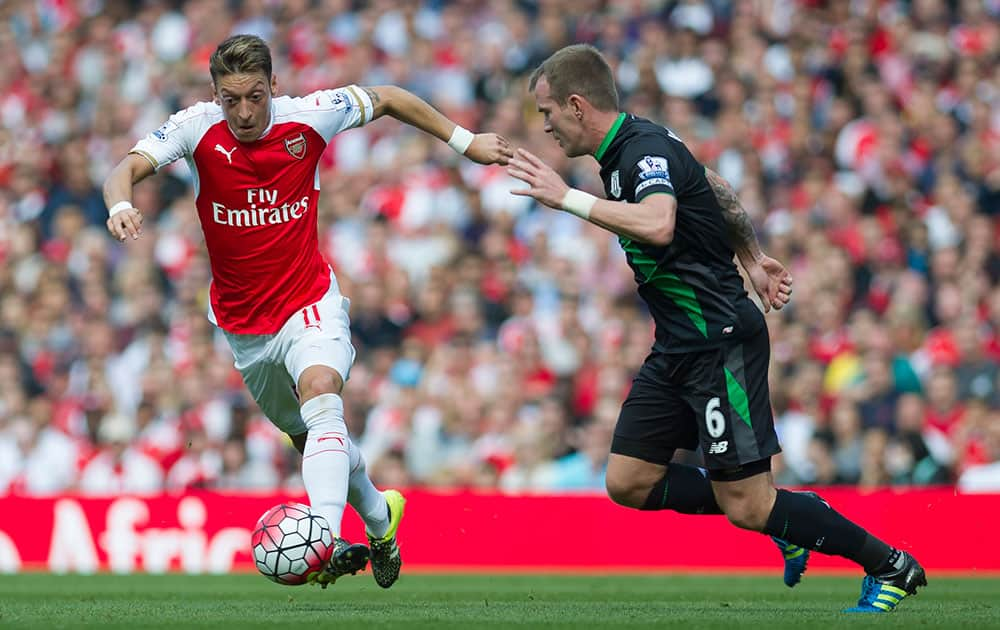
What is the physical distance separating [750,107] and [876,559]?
8932 mm

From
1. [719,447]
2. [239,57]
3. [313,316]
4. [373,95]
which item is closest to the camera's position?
[719,447]

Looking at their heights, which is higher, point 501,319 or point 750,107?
point 750,107

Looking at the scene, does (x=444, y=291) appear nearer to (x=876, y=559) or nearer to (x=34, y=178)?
(x=34, y=178)

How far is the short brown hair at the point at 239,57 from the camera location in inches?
287

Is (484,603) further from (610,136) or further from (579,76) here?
(579,76)

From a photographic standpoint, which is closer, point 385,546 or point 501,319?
point 385,546

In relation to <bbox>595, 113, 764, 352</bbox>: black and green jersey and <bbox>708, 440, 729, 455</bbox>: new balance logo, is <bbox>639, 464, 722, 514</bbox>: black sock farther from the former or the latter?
<bbox>595, 113, 764, 352</bbox>: black and green jersey

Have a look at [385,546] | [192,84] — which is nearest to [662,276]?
[385,546]

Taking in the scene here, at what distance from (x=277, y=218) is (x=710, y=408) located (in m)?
2.22

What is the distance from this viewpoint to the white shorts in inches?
301

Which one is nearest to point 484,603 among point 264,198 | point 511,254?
point 264,198

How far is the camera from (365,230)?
15602 millimetres

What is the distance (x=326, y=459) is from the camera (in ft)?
23.9

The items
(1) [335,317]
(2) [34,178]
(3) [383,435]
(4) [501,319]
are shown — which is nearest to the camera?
(1) [335,317]
